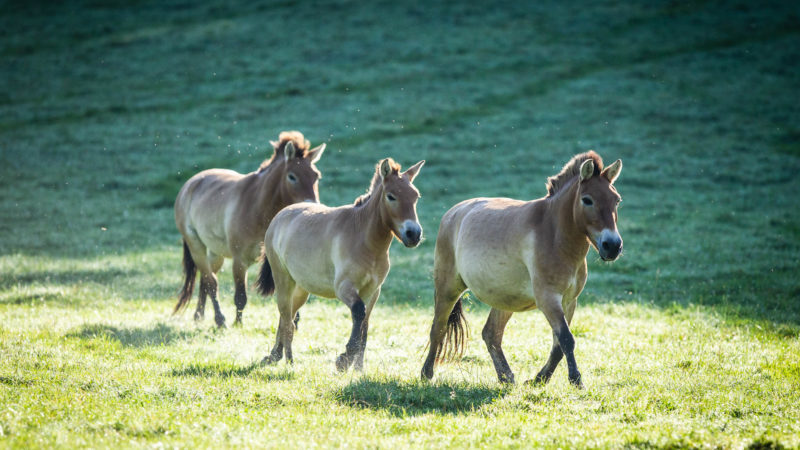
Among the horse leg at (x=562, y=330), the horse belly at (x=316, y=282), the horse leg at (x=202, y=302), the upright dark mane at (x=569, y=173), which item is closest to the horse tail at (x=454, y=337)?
the horse belly at (x=316, y=282)

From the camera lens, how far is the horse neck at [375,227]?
8.66m

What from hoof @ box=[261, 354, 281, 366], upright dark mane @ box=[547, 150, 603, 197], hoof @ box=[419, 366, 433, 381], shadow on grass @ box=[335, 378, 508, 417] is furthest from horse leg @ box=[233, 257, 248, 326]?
upright dark mane @ box=[547, 150, 603, 197]

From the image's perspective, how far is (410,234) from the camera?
8.16 meters

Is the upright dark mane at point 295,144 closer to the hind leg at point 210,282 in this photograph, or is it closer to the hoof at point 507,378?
the hind leg at point 210,282

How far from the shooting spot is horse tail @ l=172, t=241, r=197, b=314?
12257mm

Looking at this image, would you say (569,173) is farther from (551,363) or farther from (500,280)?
(551,363)

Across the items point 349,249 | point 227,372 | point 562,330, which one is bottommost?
point 227,372

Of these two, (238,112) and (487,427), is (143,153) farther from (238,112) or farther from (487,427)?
(487,427)

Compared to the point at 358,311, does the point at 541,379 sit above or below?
below

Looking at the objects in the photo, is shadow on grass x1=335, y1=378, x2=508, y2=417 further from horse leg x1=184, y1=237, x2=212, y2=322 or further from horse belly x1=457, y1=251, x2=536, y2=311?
horse leg x1=184, y1=237, x2=212, y2=322

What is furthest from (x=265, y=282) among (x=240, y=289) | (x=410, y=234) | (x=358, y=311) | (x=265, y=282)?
(x=410, y=234)

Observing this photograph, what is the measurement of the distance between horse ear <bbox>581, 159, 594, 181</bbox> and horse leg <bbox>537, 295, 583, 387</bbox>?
1215mm

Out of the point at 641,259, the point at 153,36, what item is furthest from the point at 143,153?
the point at 641,259

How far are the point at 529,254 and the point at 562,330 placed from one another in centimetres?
85
